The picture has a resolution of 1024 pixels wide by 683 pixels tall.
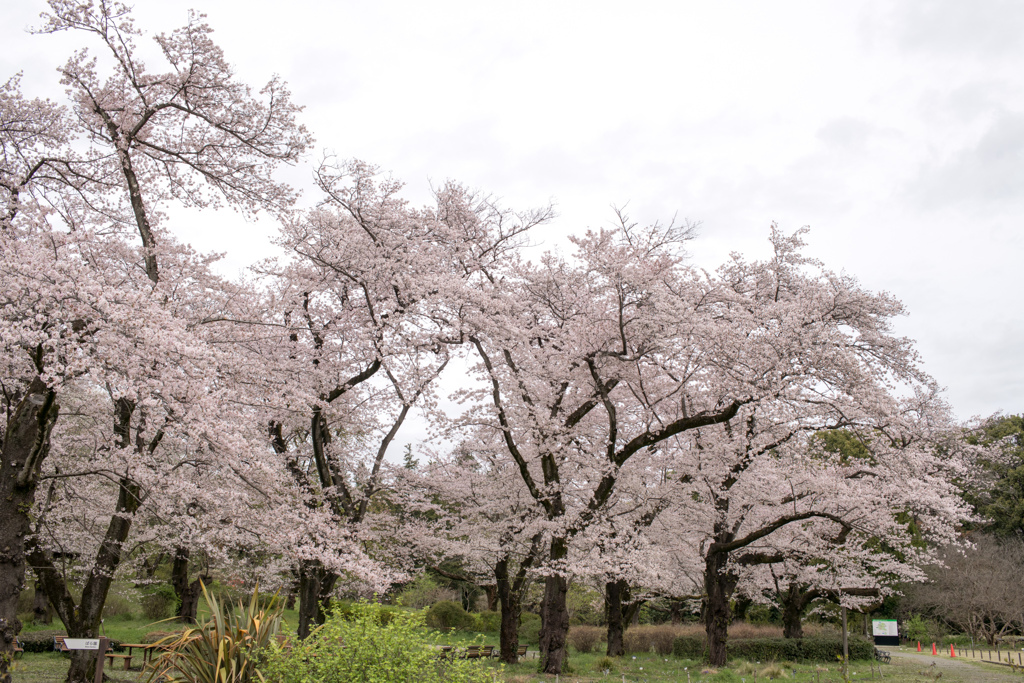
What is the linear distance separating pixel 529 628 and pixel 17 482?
2331 centimetres

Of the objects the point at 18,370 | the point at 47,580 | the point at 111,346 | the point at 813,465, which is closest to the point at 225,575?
the point at 47,580

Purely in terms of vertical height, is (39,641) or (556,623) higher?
(556,623)

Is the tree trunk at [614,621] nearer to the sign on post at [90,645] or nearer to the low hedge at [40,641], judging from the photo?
the low hedge at [40,641]

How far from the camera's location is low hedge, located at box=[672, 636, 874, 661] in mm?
20797

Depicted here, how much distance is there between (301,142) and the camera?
10.5 m

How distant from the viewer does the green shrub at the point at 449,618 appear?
27.7 meters

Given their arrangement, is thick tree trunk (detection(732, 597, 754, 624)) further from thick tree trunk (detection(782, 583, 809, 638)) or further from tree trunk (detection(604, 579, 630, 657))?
tree trunk (detection(604, 579, 630, 657))

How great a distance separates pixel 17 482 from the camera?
7844 mm

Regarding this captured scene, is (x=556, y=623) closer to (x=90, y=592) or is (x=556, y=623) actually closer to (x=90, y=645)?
(x=90, y=592)

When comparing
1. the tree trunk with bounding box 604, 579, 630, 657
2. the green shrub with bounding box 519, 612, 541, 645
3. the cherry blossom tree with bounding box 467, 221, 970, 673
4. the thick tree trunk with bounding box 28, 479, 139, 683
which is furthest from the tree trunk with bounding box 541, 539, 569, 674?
the green shrub with bounding box 519, 612, 541, 645

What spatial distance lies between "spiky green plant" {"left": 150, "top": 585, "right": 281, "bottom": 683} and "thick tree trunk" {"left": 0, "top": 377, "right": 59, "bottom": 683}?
297 centimetres

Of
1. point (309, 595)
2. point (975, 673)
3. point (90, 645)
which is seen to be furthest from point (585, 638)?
point (90, 645)

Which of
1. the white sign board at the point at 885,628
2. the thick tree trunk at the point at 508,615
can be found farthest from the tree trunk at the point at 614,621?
the white sign board at the point at 885,628

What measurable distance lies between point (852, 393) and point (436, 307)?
794cm
